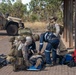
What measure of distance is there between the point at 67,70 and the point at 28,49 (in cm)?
138

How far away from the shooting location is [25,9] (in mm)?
51625

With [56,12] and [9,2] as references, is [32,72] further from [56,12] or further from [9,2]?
[9,2]

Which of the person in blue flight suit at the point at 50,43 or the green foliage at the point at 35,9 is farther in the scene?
the green foliage at the point at 35,9

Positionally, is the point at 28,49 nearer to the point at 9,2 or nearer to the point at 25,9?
the point at 25,9

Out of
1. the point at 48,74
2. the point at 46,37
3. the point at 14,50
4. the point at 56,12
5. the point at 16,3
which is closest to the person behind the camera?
the point at 48,74

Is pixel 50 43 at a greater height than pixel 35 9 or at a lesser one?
greater

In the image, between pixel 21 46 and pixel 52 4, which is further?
pixel 52 4

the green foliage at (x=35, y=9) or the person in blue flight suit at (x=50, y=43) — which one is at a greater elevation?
the person in blue flight suit at (x=50, y=43)

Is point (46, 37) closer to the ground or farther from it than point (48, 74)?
farther from it

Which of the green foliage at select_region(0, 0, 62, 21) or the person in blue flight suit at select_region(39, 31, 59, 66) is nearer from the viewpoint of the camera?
the person in blue flight suit at select_region(39, 31, 59, 66)

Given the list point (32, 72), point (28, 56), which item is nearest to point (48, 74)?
point (32, 72)

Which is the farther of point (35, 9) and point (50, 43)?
point (35, 9)

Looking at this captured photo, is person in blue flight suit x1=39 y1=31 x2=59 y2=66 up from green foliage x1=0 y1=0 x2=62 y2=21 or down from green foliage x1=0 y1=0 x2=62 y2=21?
up

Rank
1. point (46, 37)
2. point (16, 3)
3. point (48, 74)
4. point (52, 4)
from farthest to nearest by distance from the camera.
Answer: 1. point (16, 3)
2. point (52, 4)
3. point (46, 37)
4. point (48, 74)
